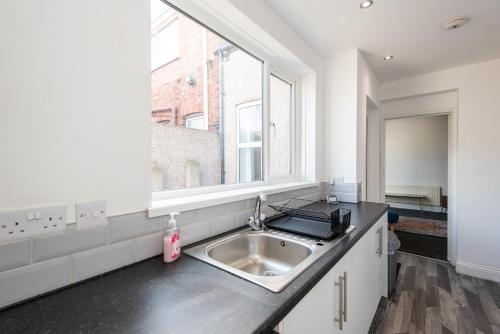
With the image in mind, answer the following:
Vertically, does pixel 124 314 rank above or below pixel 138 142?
below

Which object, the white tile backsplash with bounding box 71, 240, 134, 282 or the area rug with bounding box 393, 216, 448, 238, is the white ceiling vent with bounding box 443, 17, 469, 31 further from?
the area rug with bounding box 393, 216, 448, 238

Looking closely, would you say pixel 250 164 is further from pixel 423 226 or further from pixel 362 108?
pixel 423 226

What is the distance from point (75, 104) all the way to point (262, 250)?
3.66 ft

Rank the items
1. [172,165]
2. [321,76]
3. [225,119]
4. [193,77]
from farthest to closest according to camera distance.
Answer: [321,76] < [225,119] < [193,77] < [172,165]

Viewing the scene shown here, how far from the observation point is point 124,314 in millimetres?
620

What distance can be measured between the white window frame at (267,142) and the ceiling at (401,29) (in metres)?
0.34

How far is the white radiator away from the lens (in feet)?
18.0

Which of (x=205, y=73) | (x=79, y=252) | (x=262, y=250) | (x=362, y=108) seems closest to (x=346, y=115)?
(x=362, y=108)

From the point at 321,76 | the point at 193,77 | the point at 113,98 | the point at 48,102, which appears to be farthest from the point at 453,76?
the point at 48,102

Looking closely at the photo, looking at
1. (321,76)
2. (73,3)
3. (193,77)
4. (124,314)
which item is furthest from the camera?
(321,76)

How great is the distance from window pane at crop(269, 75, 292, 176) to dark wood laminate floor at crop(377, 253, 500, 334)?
156cm

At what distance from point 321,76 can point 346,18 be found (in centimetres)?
66

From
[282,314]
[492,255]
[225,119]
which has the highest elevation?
[225,119]

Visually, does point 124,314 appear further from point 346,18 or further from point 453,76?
point 453,76
